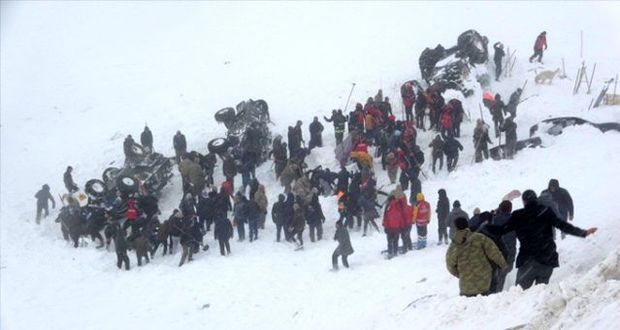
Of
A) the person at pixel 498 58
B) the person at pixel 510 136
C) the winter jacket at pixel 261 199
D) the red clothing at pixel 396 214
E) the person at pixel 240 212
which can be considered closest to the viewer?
the red clothing at pixel 396 214

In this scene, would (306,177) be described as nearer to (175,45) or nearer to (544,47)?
(544,47)

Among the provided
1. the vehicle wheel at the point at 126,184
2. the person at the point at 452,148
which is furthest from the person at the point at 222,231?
the person at the point at 452,148

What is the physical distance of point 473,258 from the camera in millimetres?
7750

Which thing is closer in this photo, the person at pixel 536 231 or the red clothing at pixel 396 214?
the person at pixel 536 231

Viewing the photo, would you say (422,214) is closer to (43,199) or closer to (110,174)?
(110,174)

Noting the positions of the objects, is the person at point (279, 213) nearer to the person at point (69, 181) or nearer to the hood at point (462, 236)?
the person at point (69, 181)

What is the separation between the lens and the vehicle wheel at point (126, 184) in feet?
63.9

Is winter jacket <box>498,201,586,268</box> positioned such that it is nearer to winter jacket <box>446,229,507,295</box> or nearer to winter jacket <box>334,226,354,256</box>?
winter jacket <box>446,229,507,295</box>

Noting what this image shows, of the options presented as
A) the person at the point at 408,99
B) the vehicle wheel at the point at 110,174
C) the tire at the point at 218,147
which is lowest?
the vehicle wheel at the point at 110,174

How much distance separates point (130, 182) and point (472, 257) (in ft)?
45.0

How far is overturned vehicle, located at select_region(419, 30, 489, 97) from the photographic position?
21812mm

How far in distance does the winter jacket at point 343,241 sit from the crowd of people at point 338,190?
21 millimetres

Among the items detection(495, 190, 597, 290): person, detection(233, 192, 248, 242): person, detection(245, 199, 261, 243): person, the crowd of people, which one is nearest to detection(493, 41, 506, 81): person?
the crowd of people

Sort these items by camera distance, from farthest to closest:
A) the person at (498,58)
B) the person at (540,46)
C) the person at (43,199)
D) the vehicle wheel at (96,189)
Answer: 1. the person at (540,46)
2. the person at (498,58)
3. the person at (43,199)
4. the vehicle wheel at (96,189)
